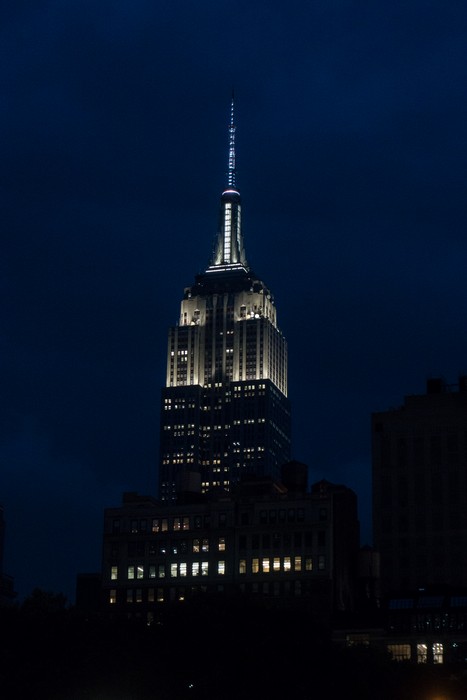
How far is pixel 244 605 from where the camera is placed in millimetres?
187750

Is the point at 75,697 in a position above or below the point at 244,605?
below

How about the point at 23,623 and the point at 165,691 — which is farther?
the point at 23,623

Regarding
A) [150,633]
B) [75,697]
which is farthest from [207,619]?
[75,697]

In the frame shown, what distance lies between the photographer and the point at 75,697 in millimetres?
169000

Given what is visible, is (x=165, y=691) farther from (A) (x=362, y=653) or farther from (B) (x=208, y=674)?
(A) (x=362, y=653)

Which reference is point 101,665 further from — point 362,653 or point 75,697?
point 362,653

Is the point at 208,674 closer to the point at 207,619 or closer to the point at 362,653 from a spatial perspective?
the point at 207,619

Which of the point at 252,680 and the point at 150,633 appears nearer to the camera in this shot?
the point at 252,680

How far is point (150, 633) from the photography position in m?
181

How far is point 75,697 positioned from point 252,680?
19623 mm

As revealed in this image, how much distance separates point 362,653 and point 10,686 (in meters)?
46.2

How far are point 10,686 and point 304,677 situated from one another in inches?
1285

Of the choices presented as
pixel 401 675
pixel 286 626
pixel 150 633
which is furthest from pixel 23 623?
pixel 401 675

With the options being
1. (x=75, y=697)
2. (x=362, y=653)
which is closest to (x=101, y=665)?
(x=75, y=697)
